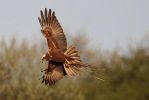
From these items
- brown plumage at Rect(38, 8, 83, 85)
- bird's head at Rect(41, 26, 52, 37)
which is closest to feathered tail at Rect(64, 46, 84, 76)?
brown plumage at Rect(38, 8, 83, 85)

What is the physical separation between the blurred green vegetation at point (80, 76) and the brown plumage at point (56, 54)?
1.32ft

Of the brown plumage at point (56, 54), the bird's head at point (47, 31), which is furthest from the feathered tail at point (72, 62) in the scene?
the bird's head at point (47, 31)

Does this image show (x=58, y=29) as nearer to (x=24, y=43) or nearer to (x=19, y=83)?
(x=19, y=83)

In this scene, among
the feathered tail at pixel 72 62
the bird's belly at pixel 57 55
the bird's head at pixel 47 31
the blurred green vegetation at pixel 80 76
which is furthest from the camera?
the blurred green vegetation at pixel 80 76

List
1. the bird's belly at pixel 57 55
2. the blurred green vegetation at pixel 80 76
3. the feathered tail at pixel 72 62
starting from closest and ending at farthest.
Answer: the feathered tail at pixel 72 62
the bird's belly at pixel 57 55
the blurred green vegetation at pixel 80 76

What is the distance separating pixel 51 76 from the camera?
42.8 feet

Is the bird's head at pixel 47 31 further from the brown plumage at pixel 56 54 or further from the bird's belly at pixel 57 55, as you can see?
the bird's belly at pixel 57 55

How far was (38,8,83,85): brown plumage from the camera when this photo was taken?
12594mm

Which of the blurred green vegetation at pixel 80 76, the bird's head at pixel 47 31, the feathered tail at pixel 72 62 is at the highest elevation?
the bird's head at pixel 47 31

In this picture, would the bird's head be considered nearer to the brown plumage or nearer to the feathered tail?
the brown plumage

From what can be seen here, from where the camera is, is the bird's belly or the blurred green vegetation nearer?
the bird's belly

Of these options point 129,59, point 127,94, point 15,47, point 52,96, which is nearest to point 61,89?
point 52,96

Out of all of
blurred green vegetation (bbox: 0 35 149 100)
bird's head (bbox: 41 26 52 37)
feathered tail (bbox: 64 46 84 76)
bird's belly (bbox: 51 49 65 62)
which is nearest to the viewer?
feathered tail (bbox: 64 46 84 76)

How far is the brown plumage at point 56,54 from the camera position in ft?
41.3
